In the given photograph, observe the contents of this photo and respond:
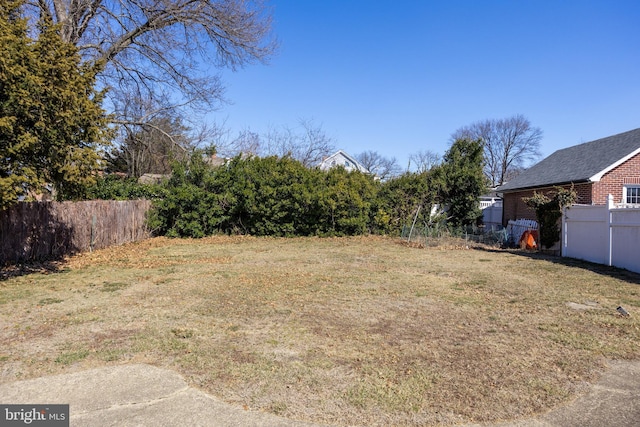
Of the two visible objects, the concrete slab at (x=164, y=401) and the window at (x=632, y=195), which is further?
the window at (x=632, y=195)

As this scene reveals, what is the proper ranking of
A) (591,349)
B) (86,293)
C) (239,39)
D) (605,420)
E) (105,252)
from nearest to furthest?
1. (605,420)
2. (591,349)
3. (86,293)
4. (105,252)
5. (239,39)

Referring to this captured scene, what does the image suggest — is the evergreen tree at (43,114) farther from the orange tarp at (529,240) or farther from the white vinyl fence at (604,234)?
the orange tarp at (529,240)

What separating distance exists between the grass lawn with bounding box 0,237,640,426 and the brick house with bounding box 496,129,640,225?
7918 millimetres

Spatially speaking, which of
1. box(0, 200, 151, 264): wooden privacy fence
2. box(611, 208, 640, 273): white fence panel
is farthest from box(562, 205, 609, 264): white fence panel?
box(0, 200, 151, 264): wooden privacy fence

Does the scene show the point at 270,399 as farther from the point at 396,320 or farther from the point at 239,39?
the point at 239,39

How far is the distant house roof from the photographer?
16.0 metres

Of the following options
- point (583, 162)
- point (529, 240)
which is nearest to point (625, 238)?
point (529, 240)

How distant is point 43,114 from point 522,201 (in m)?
20.6

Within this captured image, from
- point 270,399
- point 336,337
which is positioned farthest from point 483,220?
point 270,399

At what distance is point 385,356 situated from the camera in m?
4.25

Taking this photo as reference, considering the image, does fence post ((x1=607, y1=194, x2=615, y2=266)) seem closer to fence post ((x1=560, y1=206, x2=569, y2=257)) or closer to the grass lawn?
the grass lawn

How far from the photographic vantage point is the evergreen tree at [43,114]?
7008 millimetres

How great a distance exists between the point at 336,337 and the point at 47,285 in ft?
20.4

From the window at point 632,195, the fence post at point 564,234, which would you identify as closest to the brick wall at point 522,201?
the window at point 632,195
